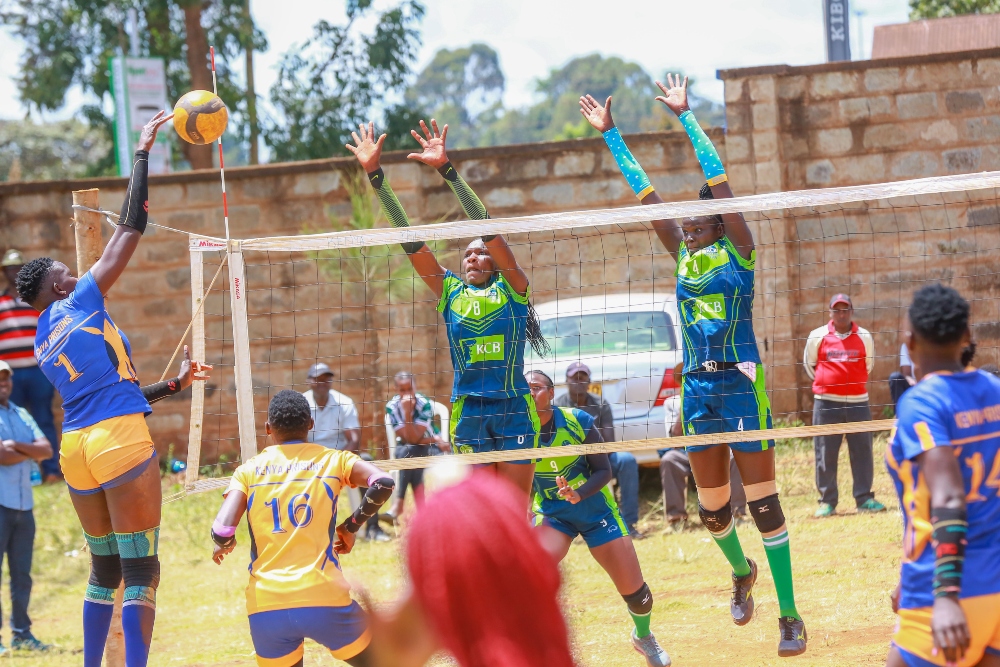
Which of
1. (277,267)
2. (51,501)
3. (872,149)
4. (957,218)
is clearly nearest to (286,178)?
(277,267)

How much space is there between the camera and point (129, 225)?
5.54 meters

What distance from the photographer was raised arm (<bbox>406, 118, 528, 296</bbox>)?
20.4ft

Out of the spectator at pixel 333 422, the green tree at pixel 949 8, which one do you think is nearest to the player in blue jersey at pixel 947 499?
the spectator at pixel 333 422

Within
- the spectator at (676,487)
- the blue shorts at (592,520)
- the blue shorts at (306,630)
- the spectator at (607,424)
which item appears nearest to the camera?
the blue shorts at (306,630)

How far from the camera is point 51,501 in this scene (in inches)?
463

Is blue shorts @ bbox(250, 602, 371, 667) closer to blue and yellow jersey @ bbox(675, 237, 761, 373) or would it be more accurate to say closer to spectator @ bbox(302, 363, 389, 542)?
blue and yellow jersey @ bbox(675, 237, 761, 373)

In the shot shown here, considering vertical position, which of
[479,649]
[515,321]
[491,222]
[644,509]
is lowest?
[644,509]

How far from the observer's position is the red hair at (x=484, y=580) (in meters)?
2.12

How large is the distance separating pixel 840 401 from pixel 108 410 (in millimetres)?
6711

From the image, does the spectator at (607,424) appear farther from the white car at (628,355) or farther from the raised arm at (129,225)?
the raised arm at (129,225)

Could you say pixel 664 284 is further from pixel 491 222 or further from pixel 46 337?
pixel 46 337

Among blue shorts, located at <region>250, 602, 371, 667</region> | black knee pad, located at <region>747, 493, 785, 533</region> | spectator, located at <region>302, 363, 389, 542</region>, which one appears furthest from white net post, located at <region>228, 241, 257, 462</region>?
spectator, located at <region>302, 363, 389, 542</region>

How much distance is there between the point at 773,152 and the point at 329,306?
211 inches

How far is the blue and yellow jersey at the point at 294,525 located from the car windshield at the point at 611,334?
554cm
